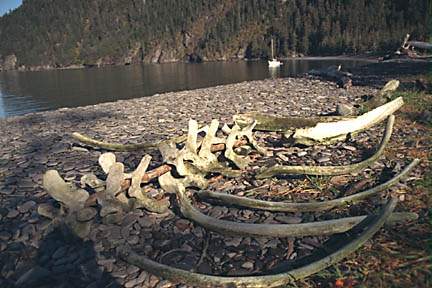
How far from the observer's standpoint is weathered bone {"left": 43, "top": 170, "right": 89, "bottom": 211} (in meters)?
5.70

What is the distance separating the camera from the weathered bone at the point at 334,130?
30.3 ft

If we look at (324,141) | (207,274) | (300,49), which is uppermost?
(300,49)

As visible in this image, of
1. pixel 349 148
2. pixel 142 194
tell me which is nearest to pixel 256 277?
pixel 142 194

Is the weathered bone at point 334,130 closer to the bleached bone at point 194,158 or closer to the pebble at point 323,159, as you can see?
the pebble at point 323,159

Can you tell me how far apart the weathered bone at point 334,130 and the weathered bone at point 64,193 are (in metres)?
5.51

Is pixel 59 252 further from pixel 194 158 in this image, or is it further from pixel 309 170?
pixel 309 170

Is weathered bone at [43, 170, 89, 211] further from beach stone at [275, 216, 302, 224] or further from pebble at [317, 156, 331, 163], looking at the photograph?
pebble at [317, 156, 331, 163]

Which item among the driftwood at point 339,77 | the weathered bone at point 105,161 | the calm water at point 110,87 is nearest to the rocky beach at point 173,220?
the weathered bone at point 105,161

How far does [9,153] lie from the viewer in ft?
38.7

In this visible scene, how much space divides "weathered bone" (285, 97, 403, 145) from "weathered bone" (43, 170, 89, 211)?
5.51 m

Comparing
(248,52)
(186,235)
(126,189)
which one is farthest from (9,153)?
(248,52)

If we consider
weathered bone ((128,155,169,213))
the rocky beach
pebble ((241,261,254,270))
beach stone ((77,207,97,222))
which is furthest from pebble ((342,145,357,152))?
beach stone ((77,207,97,222))

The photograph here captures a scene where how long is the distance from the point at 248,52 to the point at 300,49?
36.0 metres

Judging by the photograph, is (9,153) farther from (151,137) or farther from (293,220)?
(293,220)
